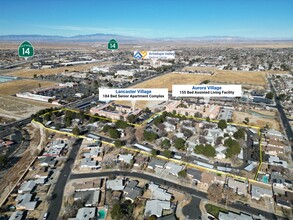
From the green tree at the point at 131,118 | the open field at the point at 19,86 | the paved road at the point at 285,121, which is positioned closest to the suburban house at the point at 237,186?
the paved road at the point at 285,121

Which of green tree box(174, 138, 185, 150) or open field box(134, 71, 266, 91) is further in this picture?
open field box(134, 71, 266, 91)

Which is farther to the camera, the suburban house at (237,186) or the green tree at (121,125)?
the green tree at (121,125)

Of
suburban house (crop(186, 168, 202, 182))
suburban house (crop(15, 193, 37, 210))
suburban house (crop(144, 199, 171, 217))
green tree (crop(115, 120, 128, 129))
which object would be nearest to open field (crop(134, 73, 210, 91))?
Result: green tree (crop(115, 120, 128, 129))

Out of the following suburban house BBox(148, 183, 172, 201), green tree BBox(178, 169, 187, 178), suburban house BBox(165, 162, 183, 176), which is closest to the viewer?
suburban house BBox(148, 183, 172, 201)

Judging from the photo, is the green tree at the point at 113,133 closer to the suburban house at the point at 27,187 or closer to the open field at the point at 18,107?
the suburban house at the point at 27,187

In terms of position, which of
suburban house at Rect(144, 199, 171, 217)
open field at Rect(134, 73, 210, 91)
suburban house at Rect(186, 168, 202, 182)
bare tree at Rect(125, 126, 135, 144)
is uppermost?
open field at Rect(134, 73, 210, 91)

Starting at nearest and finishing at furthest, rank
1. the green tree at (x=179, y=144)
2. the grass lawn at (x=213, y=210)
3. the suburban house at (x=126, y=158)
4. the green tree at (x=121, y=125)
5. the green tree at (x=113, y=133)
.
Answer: the grass lawn at (x=213, y=210)
the suburban house at (x=126, y=158)
the green tree at (x=179, y=144)
the green tree at (x=113, y=133)
the green tree at (x=121, y=125)

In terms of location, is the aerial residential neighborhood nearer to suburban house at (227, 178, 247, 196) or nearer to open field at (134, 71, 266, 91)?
suburban house at (227, 178, 247, 196)

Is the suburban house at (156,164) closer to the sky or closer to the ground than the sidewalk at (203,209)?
closer to the sky
